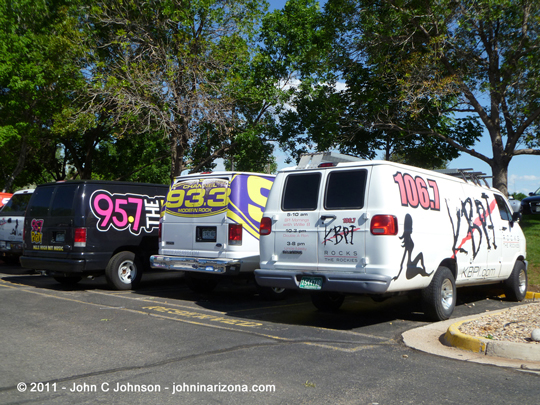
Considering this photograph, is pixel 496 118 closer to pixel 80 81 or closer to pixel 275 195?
pixel 275 195

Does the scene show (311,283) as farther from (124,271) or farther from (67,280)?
(67,280)

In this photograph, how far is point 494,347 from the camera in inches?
238

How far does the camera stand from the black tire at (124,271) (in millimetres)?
11211

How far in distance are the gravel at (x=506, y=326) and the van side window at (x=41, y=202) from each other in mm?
8809

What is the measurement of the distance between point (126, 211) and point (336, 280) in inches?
236

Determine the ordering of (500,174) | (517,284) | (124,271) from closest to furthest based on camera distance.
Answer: (517,284) < (124,271) < (500,174)

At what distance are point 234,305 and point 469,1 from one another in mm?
11903

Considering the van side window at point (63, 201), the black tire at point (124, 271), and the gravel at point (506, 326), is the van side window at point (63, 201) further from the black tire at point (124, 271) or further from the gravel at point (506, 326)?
the gravel at point (506, 326)

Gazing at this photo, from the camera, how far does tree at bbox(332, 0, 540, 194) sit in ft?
52.1

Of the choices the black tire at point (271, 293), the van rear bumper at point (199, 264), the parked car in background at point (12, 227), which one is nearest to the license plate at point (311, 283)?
the van rear bumper at point (199, 264)

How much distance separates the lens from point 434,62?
53.6 feet

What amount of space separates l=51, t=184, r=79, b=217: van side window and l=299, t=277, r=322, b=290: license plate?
5.65 m

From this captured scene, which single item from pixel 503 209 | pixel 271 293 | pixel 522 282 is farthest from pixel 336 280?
pixel 522 282

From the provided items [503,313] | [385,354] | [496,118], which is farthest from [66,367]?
[496,118]
